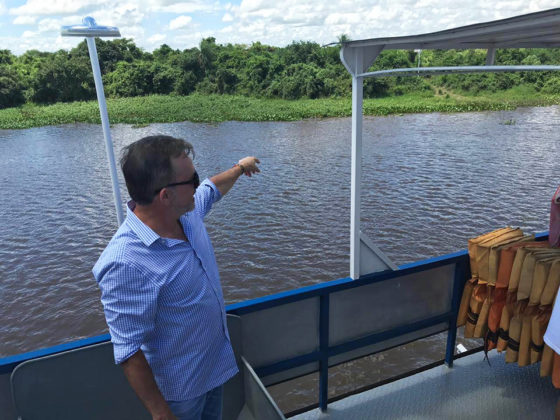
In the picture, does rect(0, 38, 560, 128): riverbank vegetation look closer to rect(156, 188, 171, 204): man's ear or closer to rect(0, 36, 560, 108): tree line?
rect(0, 36, 560, 108): tree line

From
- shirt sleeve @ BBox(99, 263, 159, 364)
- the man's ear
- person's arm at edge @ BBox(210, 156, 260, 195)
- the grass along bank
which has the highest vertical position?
the man's ear

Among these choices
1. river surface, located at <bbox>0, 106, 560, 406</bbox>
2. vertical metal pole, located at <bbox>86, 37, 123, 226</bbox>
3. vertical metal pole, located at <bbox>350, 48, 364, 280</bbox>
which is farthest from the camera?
river surface, located at <bbox>0, 106, 560, 406</bbox>

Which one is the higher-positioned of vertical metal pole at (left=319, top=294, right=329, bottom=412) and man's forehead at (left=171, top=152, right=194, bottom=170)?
man's forehead at (left=171, top=152, right=194, bottom=170)

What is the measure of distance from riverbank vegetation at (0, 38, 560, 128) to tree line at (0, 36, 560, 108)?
86 mm

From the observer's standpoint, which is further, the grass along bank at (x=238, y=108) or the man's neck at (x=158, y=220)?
the grass along bank at (x=238, y=108)

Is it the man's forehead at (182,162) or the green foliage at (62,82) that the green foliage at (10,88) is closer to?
the green foliage at (62,82)

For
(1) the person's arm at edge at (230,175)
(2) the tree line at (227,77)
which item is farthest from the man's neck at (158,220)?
(2) the tree line at (227,77)

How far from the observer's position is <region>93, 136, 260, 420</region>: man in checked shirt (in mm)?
1404

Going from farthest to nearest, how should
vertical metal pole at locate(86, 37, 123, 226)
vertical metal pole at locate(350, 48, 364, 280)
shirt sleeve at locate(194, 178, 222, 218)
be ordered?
vertical metal pole at locate(86, 37, 123, 226), vertical metal pole at locate(350, 48, 364, 280), shirt sleeve at locate(194, 178, 222, 218)

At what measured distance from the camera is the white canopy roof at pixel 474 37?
1.69m

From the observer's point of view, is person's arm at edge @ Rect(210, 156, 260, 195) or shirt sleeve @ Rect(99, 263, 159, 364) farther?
person's arm at edge @ Rect(210, 156, 260, 195)

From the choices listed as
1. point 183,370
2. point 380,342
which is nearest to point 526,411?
point 380,342

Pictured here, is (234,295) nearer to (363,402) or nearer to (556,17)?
(363,402)

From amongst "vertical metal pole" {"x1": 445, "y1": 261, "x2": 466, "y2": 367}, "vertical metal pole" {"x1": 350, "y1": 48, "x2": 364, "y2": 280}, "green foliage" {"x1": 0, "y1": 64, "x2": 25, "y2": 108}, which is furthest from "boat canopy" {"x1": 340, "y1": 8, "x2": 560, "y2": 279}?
"green foliage" {"x1": 0, "y1": 64, "x2": 25, "y2": 108}
